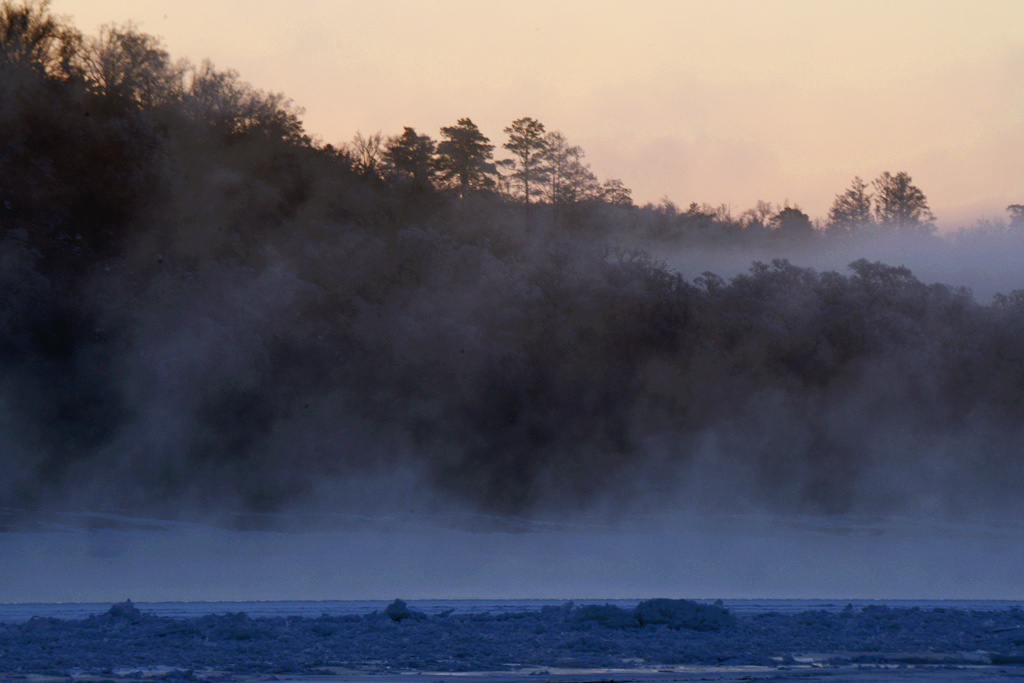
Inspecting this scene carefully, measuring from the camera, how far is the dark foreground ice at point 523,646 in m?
6.41

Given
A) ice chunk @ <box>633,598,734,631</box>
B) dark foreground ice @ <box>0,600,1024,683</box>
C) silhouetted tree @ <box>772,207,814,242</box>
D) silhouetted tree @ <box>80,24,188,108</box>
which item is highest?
silhouetted tree @ <box>772,207,814,242</box>

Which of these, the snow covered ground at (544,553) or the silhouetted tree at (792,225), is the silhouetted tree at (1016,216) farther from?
the snow covered ground at (544,553)

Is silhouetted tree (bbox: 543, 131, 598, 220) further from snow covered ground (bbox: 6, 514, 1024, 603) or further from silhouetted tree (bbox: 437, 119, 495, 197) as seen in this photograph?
snow covered ground (bbox: 6, 514, 1024, 603)

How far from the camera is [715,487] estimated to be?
2077cm

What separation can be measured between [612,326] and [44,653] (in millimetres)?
16441

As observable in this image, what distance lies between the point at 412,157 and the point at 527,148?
8.95 meters

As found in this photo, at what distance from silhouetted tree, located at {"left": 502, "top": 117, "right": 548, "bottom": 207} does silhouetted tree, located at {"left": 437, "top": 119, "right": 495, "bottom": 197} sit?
943mm

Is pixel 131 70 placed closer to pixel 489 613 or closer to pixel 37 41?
pixel 37 41

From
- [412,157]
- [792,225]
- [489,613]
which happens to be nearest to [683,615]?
[489,613]

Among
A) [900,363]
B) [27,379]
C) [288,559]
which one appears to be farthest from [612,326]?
[27,379]

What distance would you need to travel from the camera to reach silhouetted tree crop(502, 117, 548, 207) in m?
35.5

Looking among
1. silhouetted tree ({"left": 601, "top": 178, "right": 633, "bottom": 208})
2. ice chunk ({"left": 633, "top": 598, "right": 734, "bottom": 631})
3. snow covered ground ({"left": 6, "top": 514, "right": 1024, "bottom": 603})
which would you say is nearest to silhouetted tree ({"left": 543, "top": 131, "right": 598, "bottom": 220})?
silhouetted tree ({"left": 601, "top": 178, "right": 633, "bottom": 208})

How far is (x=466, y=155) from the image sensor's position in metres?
34.9

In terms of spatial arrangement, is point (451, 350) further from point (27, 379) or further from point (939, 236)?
point (939, 236)
